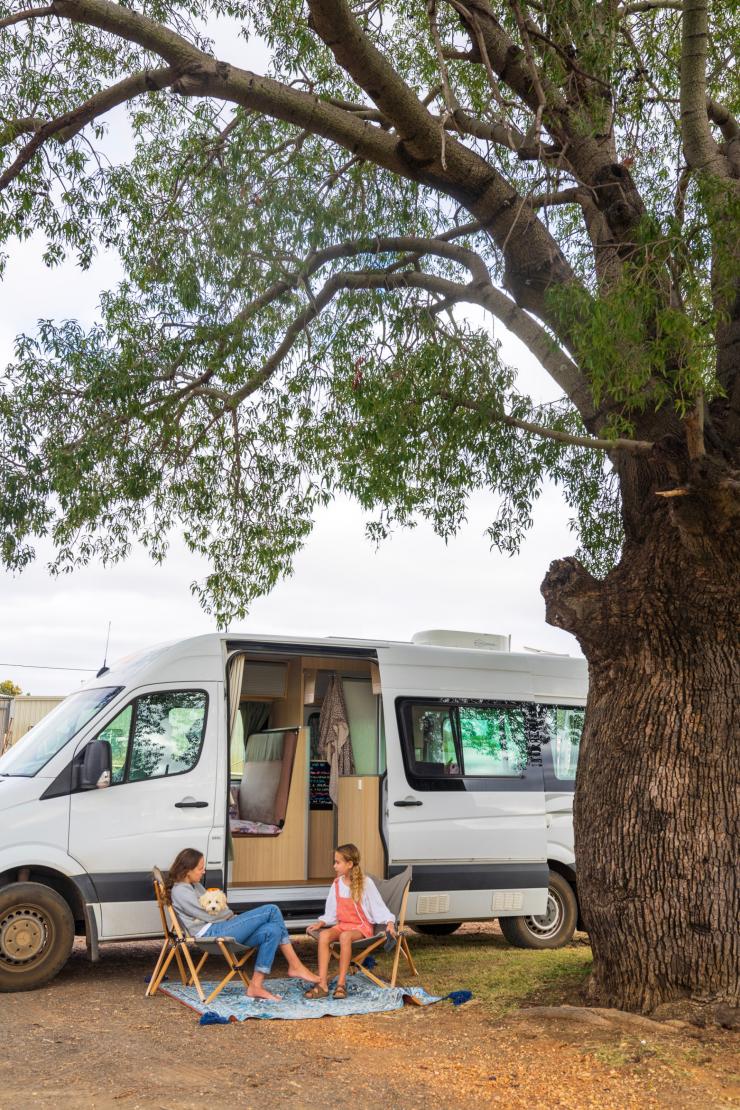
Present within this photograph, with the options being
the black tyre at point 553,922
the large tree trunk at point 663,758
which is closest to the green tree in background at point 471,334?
the large tree trunk at point 663,758

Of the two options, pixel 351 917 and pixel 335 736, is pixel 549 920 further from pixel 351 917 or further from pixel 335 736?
pixel 351 917

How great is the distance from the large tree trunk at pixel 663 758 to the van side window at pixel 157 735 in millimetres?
3196

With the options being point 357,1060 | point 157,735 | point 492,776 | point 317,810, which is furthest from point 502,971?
point 157,735

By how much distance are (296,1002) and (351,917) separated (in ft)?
2.70

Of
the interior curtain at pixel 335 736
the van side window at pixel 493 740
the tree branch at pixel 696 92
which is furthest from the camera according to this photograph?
the interior curtain at pixel 335 736

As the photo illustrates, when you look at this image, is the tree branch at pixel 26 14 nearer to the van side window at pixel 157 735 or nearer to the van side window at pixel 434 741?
the van side window at pixel 157 735

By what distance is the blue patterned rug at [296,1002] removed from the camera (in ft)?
24.1

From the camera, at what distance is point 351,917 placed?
27.3ft

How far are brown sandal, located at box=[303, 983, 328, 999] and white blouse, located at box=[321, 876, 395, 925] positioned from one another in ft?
1.73

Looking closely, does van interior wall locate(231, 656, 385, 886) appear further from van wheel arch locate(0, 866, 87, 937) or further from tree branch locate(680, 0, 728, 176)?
tree branch locate(680, 0, 728, 176)

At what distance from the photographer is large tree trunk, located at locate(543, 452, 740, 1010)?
6879mm

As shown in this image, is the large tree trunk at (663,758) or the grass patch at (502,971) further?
the grass patch at (502,971)

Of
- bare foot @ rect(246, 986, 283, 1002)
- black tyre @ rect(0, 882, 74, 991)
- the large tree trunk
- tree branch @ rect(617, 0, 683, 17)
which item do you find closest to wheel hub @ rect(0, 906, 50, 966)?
black tyre @ rect(0, 882, 74, 991)

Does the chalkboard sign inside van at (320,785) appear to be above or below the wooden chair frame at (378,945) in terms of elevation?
above
